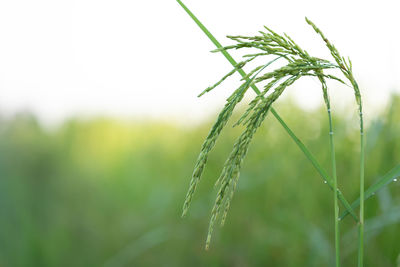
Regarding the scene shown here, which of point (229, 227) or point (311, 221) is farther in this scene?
point (229, 227)

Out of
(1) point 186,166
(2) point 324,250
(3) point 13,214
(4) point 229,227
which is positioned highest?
(3) point 13,214

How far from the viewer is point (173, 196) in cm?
304

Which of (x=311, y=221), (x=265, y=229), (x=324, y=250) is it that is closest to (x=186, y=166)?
(x=265, y=229)

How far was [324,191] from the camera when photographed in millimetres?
2416

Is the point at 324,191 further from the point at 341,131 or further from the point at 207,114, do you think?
the point at 207,114

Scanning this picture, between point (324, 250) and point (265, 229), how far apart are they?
486 millimetres

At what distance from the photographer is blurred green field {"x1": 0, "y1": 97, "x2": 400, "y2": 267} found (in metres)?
2.23

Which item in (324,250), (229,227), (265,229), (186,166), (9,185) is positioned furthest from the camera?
(9,185)

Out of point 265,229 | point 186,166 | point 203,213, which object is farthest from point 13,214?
point 265,229

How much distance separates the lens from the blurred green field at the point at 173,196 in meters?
2.23

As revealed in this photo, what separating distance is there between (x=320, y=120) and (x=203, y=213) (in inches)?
29.9

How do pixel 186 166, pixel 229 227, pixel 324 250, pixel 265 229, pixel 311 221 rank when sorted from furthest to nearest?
pixel 186 166 < pixel 229 227 < pixel 265 229 < pixel 311 221 < pixel 324 250

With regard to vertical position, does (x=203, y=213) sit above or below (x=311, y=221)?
above

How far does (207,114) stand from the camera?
3.33 metres
